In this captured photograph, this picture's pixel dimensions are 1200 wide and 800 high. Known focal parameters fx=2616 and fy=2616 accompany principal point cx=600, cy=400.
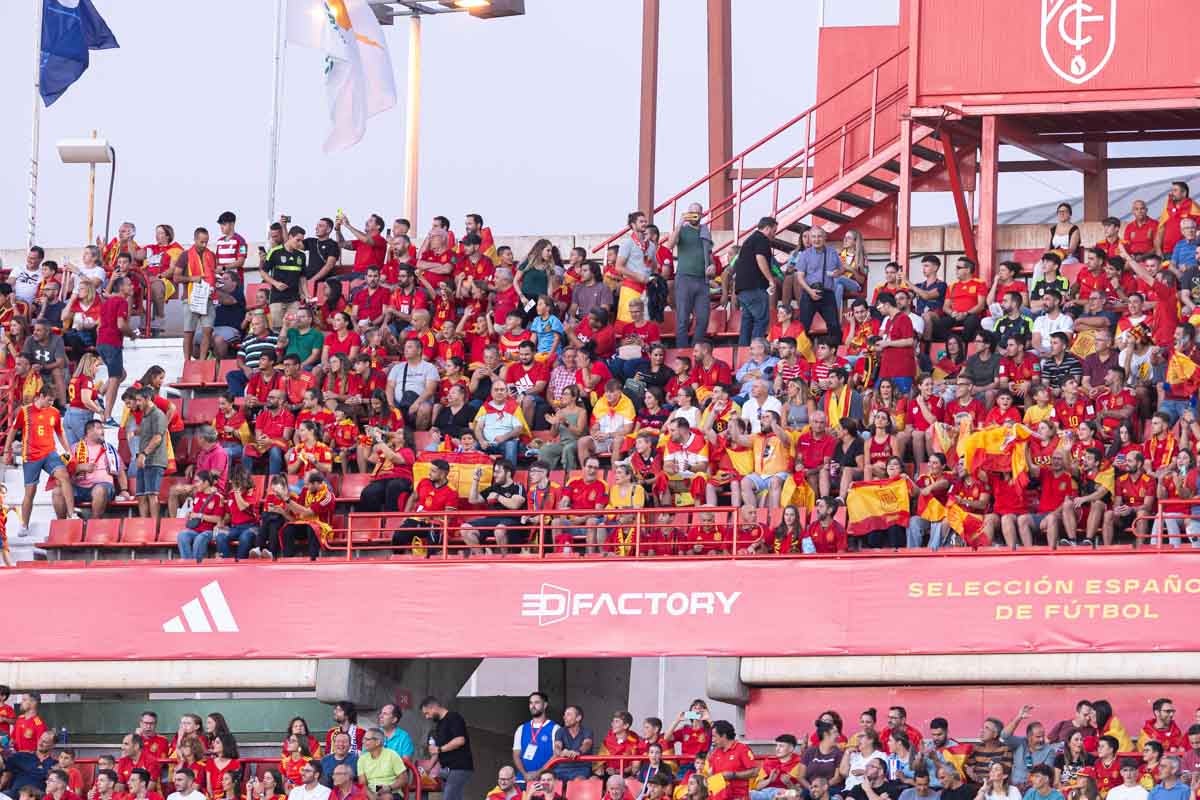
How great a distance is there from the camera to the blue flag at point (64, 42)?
31.7m

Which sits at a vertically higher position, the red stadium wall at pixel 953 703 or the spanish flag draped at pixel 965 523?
the spanish flag draped at pixel 965 523

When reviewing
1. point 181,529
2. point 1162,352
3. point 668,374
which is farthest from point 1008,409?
point 181,529

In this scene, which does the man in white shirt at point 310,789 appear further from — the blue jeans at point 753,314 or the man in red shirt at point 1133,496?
the blue jeans at point 753,314

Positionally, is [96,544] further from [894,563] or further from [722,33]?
[722,33]

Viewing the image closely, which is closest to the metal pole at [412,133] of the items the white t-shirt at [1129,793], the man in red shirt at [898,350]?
the man in red shirt at [898,350]

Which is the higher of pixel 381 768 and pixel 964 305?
pixel 964 305

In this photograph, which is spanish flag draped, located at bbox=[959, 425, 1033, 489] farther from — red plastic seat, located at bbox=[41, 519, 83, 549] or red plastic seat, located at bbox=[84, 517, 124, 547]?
red plastic seat, located at bbox=[41, 519, 83, 549]

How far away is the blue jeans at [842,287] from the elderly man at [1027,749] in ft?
22.6

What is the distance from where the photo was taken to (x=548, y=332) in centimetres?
2594

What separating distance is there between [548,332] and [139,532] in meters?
4.52

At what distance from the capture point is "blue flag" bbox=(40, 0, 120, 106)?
31.7 m

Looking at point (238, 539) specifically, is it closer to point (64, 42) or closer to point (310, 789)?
point (310, 789)

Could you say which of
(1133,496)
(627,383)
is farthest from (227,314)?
(1133,496)

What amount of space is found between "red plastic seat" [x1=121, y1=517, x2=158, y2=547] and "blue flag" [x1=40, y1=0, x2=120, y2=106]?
9011mm
